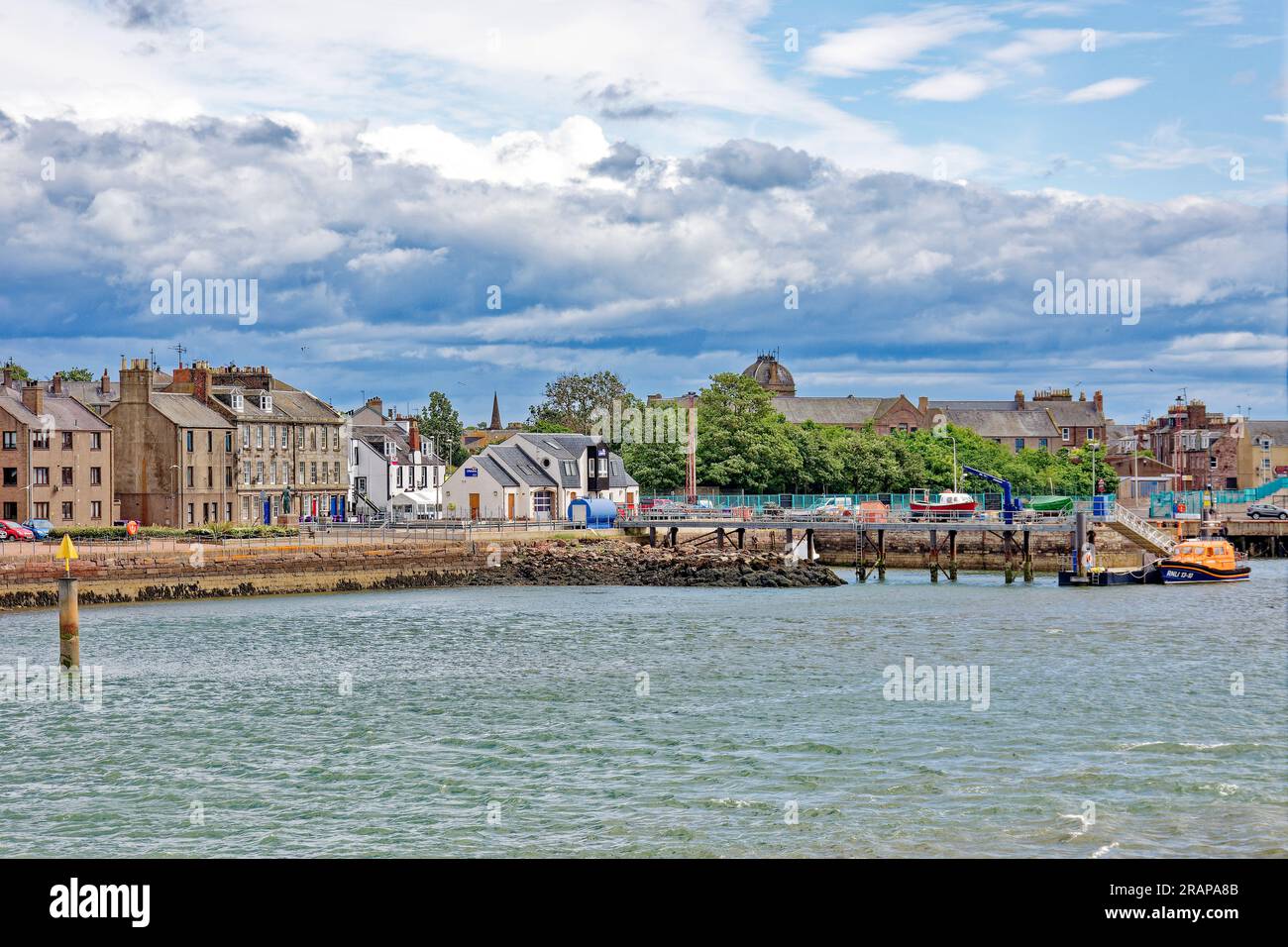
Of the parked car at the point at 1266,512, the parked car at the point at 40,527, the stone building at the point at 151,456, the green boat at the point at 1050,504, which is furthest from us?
the parked car at the point at 1266,512

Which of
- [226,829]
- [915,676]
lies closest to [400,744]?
[226,829]

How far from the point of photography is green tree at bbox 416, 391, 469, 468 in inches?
6206

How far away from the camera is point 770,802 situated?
24.0m

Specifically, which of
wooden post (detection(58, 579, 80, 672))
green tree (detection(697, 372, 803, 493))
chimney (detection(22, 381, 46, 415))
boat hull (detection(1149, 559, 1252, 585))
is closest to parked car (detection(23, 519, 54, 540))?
chimney (detection(22, 381, 46, 415))

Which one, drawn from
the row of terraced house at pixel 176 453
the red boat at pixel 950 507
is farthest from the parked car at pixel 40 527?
the red boat at pixel 950 507

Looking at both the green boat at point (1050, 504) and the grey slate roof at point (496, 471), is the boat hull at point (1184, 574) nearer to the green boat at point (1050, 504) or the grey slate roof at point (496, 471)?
the green boat at point (1050, 504)

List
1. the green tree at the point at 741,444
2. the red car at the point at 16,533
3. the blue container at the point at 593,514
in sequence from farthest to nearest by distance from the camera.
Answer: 1. the green tree at the point at 741,444
2. the blue container at the point at 593,514
3. the red car at the point at 16,533

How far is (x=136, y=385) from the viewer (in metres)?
81.2

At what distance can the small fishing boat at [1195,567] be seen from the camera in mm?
74125

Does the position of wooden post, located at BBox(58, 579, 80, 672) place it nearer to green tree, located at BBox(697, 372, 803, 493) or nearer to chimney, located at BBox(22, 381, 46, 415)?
chimney, located at BBox(22, 381, 46, 415)

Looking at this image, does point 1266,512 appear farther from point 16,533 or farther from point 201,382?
point 16,533

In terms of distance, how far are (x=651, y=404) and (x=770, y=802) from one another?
11003 cm

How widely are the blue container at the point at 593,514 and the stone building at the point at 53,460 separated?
3020 cm
